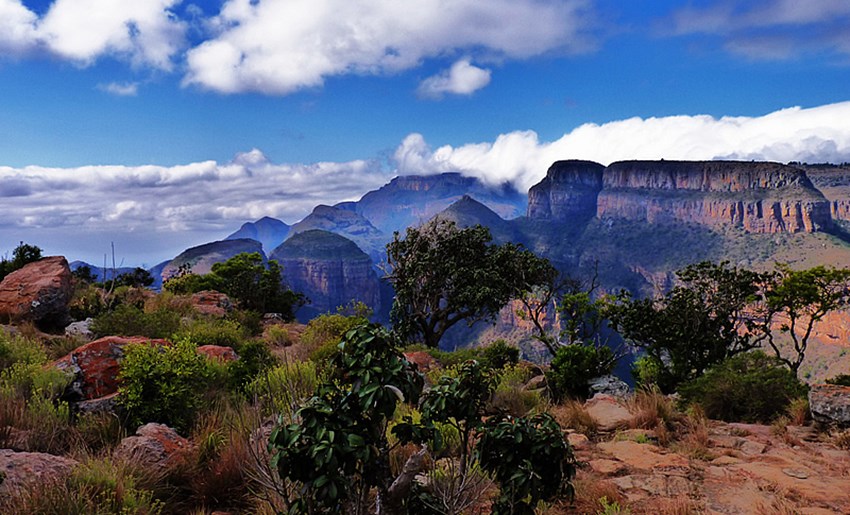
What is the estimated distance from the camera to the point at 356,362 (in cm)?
351

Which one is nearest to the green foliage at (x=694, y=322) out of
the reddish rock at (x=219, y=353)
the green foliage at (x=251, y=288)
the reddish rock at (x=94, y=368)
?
the reddish rock at (x=219, y=353)

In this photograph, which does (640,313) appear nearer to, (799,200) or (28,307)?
(28,307)

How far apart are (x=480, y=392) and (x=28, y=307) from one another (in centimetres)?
1639

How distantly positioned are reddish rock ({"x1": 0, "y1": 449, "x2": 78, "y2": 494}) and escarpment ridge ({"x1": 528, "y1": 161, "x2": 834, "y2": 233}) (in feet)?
467

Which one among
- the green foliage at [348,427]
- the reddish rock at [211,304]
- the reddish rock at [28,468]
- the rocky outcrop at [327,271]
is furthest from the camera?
the rocky outcrop at [327,271]

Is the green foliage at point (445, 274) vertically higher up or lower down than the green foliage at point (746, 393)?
higher up

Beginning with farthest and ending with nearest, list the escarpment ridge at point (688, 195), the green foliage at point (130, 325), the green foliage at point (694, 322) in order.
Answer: the escarpment ridge at point (688, 195)
the green foliage at point (694, 322)
the green foliage at point (130, 325)

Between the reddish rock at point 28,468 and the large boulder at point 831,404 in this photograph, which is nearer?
the reddish rock at point 28,468

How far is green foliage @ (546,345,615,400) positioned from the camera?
15883mm

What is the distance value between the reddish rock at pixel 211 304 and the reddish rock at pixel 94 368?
1157 cm

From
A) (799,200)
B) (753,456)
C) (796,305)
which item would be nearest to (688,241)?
(799,200)

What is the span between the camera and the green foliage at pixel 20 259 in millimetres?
20781

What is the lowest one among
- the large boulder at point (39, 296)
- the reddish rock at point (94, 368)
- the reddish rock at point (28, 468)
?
the reddish rock at point (28, 468)

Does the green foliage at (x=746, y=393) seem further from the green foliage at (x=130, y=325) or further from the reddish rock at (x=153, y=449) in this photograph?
the green foliage at (x=130, y=325)
